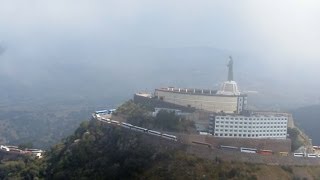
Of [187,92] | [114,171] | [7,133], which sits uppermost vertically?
[187,92]

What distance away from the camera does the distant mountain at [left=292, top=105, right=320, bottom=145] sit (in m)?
71.5

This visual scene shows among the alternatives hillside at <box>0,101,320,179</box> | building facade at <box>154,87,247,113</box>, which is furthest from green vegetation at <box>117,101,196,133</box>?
building facade at <box>154,87,247,113</box>

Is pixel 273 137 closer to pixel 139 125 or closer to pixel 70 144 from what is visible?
pixel 139 125

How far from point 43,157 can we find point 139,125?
33.5 ft

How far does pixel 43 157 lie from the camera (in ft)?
166

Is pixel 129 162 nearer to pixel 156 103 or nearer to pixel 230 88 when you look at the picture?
pixel 156 103

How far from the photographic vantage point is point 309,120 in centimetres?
7800

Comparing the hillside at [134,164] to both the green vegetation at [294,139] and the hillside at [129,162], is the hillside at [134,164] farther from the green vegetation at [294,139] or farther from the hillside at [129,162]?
the green vegetation at [294,139]

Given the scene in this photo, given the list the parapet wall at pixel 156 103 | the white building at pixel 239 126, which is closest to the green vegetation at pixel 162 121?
the white building at pixel 239 126

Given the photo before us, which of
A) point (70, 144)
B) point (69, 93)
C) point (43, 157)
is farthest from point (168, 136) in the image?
point (69, 93)

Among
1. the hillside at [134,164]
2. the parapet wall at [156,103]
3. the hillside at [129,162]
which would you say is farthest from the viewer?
the parapet wall at [156,103]

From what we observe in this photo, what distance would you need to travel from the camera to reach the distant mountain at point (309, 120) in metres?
71.5

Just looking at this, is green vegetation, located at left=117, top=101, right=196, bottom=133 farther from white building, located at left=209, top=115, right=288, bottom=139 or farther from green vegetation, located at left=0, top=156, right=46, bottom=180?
green vegetation, located at left=0, top=156, right=46, bottom=180

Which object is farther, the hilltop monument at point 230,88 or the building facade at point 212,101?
the hilltop monument at point 230,88
